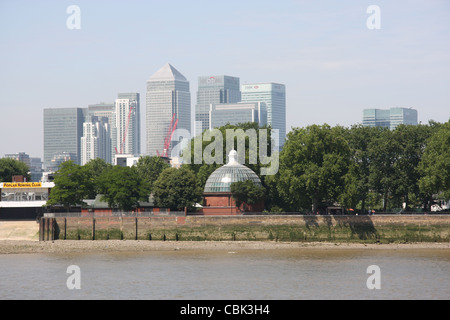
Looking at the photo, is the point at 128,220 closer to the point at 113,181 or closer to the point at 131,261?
the point at 113,181

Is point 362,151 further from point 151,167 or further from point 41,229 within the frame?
point 151,167

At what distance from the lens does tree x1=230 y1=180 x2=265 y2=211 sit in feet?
392

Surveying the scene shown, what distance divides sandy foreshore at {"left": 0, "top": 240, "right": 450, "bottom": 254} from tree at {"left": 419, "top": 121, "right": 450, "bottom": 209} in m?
9.78

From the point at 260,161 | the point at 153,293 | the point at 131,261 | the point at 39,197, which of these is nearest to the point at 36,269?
the point at 131,261

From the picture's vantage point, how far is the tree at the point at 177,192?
11975 cm

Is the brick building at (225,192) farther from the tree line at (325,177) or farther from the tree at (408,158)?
the tree at (408,158)

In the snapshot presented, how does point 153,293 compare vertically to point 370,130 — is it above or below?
below

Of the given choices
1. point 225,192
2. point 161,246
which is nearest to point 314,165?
point 225,192

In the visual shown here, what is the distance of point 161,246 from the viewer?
338 feet

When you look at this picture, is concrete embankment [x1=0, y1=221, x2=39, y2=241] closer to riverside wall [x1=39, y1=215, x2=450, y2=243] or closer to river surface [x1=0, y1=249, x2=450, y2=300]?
riverside wall [x1=39, y1=215, x2=450, y2=243]

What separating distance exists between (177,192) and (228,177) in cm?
860

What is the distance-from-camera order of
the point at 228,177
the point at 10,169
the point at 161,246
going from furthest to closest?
the point at 10,169, the point at 228,177, the point at 161,246

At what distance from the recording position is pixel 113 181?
119 meters
